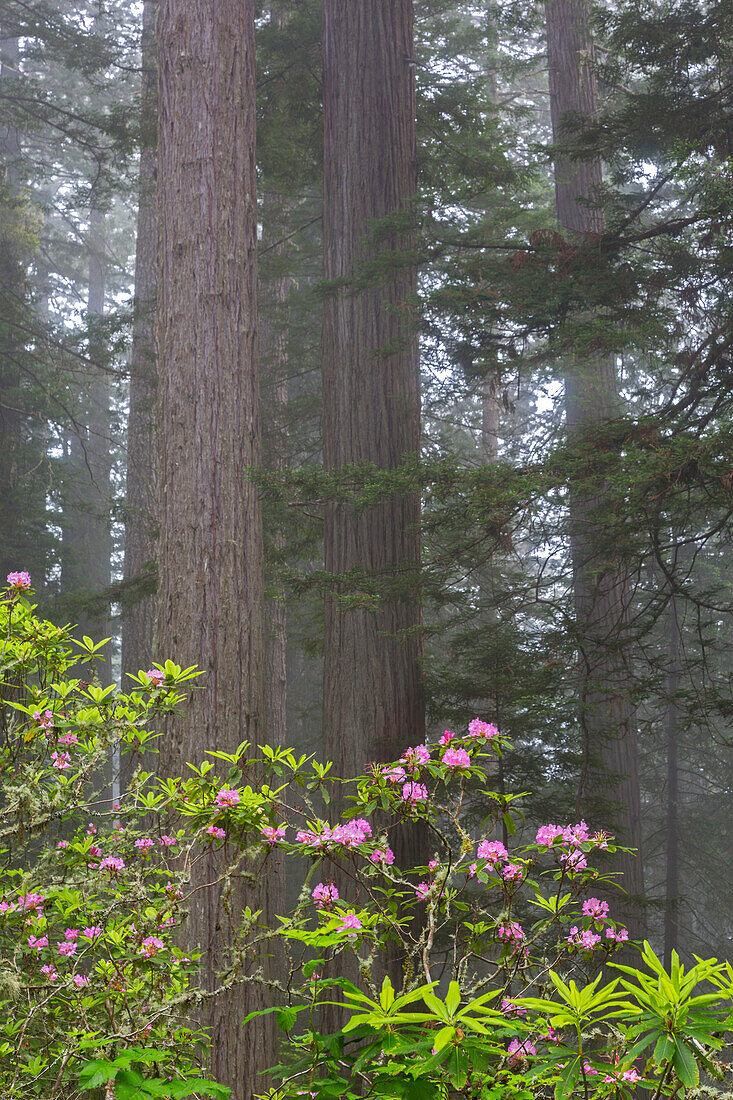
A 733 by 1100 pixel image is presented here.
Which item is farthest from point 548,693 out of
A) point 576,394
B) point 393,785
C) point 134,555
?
point 134,555

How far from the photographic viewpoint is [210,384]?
484cm

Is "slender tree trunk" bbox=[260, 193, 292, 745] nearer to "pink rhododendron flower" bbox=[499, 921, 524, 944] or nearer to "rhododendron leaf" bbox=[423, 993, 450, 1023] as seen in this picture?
"pink rhododendron flower" bbox=[499, 921, 524, 944]

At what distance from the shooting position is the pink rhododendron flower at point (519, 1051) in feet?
6.12

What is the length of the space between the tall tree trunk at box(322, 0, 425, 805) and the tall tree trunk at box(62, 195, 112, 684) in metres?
7.19

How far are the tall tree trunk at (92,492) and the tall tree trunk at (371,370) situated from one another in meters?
7.19

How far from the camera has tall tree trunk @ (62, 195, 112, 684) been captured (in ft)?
51.1

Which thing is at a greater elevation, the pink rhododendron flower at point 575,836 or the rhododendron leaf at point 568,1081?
the pink rhododendron flower at point 575,836

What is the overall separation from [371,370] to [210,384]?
1553mm

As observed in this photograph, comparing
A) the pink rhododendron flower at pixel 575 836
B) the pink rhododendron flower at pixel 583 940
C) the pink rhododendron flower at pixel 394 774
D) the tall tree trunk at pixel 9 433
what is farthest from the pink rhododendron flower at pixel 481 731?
the tall tree trunk at pixel 9 433

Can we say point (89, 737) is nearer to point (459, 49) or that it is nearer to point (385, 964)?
point (385, 964)

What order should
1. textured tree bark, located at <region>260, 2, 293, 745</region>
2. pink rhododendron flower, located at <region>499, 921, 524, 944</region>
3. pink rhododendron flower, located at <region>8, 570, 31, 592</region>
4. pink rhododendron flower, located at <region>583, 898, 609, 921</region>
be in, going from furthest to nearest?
1. textured tree bark, located at <region>260, 2, 293, 745</region>
2. pink rhododendron flower, located at <region>8, 570, 31, 592</region>
3. pink rhododendron flower, located at <region>583, 898, 609, 921</region>
4. pink rhododendron flower, located at <region>499, 921, 524, 944</region>

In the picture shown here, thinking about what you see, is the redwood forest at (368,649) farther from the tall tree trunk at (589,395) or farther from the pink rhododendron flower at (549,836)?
the tall tree trunk at (589,395)

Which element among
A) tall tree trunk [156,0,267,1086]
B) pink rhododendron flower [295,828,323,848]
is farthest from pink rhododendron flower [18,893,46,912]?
tall tree trunk [156,0,267,1086]

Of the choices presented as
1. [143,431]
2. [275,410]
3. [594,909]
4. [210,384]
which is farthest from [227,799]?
Result: [143,431]
